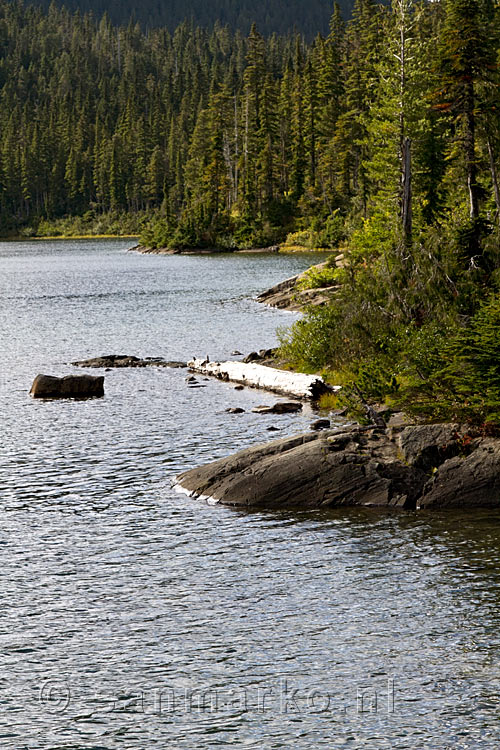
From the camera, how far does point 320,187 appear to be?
5335 inches

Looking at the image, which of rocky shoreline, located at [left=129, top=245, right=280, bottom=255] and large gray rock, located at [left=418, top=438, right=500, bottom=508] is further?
rocky shoreline, located at [left=129, top=245, right=280, bottom=255]

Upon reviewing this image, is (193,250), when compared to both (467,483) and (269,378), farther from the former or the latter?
(467,483)

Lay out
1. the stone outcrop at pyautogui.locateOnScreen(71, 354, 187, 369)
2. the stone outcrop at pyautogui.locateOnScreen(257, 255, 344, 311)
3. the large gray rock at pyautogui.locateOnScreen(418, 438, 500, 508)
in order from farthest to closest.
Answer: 1. the stone outcrop at pyautogui.locateOnScreen(257, 255, 344, 311)
2. the stone outcrop at pyautogui.locateOnScreen(71, 354, 187, 369)
3. the large gray rock at pyautogui.locateOnScreen(418, 438, 500, 508)

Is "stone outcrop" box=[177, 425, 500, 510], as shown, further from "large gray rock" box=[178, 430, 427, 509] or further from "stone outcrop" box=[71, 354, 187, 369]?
"stone outcrop" box=[71, 354, 187, 369]

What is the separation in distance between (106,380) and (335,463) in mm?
16825

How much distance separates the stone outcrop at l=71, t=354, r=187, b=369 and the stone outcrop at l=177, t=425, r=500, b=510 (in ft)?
58.8

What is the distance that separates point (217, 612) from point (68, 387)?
18.6 m

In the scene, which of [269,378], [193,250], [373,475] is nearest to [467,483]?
[373,475]

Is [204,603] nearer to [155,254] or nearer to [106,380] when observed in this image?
[106,380]

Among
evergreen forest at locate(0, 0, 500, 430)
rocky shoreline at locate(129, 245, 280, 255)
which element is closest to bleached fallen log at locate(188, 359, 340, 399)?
evergreen forest at locate(0, 0, 500, 430)

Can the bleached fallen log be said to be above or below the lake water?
above

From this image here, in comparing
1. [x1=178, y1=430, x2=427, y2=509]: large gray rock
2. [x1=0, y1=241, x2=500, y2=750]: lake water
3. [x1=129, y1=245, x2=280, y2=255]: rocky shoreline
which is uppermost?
[x1=129, y1=245, x2=280, y2=255]: rocky shoreline

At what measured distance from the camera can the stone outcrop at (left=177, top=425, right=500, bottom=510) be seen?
1855cm

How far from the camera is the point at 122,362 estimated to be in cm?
3762
